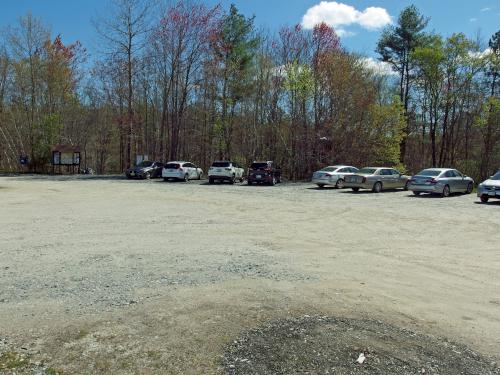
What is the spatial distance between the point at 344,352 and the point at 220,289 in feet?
7.67

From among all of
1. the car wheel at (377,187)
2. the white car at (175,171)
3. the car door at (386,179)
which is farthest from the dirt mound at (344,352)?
the white car at (175,171)

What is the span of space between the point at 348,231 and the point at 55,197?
14257 millimetres

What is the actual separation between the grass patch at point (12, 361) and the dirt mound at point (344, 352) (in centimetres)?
177

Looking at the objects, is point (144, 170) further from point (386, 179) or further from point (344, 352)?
point (344, 352)

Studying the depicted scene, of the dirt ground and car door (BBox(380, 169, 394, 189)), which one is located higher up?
car door (BBox(380, 169, 394, 189))

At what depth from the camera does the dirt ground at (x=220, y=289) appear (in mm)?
4102

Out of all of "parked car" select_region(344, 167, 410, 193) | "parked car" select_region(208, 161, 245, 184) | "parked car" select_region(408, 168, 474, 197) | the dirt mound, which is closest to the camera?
the dirt mound

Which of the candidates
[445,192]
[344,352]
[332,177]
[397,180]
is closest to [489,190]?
[445,192]

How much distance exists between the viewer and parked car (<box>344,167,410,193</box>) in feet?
82.9

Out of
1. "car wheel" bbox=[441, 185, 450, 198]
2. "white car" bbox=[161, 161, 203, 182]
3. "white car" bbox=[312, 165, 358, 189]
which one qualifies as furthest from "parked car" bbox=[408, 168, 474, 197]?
"white car" bbox=[161, 161, 203, 182]

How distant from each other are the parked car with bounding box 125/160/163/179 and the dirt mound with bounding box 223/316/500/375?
31.2 m

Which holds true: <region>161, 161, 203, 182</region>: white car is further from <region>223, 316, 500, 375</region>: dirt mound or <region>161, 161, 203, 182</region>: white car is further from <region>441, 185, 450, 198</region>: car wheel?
<region>223, 316, 500, 375</region>: dirt mound

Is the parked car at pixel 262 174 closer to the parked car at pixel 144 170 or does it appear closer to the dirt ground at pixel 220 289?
the parked car at pixel 144 170

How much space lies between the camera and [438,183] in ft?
75.2
